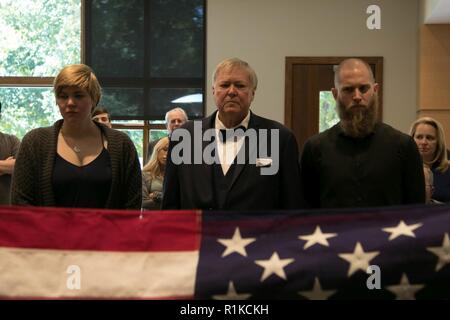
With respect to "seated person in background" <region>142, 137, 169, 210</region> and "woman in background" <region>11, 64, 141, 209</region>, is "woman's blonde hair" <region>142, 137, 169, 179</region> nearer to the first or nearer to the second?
"seated person in background" <region>142, 137, 169, 210</region>

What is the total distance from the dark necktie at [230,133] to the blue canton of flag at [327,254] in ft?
1.80

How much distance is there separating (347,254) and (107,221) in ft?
3.06

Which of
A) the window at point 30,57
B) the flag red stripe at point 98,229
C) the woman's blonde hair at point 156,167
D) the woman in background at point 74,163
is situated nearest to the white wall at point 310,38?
the window at point 30,57

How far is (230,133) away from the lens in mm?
2936

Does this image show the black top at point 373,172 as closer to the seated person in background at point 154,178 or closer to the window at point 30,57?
the seated person in background at point 154,178

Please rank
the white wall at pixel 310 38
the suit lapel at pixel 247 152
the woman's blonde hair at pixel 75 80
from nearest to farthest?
the woman's blonde hair at pixel 75 80 < the suit lapel at pixel 247 152 < the white wall at pixel 310 38

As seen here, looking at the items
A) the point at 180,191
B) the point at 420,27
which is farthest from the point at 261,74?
the point at 180,191

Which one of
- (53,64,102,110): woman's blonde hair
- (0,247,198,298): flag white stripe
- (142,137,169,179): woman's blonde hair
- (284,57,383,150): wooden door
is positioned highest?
(284,57,383,150): wooden door

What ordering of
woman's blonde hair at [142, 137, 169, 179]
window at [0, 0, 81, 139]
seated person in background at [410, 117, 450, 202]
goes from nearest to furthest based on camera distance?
seated person in background at [410, 117, 450, 202] < woman's blonde hair at [142, 137, 169, 179] < window at [0, 0, 81, 139]

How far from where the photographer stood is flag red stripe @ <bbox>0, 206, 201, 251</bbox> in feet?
8.00

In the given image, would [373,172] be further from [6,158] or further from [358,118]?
[6,158]

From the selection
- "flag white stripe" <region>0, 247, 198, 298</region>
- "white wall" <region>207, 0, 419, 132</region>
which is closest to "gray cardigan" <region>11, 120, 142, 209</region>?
"flag white stripe" <region>0, 247, 198, 298</region>

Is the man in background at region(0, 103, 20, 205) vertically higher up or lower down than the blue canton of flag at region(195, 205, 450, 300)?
higher up

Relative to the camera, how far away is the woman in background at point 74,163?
9.02 feet
